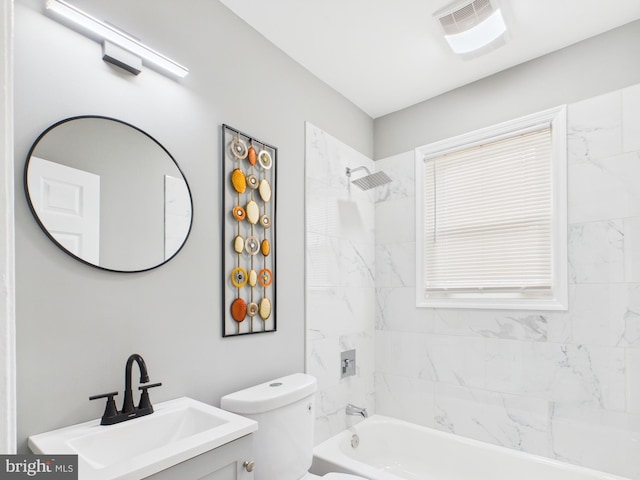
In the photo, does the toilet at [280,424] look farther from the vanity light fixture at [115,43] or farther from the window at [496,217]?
the vanity light fixture at [115,43]

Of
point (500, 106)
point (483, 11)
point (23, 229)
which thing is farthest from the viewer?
point (500, 106)

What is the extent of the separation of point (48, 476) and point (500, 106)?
270cm

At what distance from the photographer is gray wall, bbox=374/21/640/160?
1962 millimetres

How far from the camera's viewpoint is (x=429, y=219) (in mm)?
2615

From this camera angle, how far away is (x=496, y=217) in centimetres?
235

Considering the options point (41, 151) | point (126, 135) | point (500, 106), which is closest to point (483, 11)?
point (500, 106)

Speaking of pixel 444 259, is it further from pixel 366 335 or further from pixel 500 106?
pixel 500 106

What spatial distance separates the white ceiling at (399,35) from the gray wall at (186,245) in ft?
0.53

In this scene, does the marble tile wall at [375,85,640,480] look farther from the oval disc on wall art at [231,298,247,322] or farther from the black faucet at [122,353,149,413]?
the black faucet at [122,353,149,413]

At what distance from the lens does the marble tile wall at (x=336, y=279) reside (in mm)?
2246

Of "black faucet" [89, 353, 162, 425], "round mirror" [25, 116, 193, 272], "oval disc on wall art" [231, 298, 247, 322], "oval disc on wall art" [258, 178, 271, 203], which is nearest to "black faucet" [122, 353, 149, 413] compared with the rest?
"black faucet" [89, 353, 162, 425]

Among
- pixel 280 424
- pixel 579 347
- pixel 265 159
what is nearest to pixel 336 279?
pixel 265 159

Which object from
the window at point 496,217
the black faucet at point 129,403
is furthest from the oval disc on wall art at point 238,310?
the window at point 496,217

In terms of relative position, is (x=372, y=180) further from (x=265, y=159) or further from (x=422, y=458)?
(x=422, y=458)
